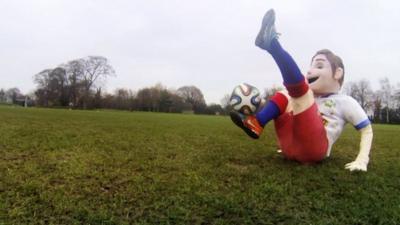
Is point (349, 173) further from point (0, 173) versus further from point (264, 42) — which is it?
point (0, 173)

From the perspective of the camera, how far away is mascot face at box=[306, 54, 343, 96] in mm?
4852

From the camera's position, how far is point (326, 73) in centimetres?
486

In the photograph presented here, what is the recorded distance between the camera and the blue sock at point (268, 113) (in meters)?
4.64

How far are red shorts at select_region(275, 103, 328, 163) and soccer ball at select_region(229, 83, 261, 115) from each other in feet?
1.57

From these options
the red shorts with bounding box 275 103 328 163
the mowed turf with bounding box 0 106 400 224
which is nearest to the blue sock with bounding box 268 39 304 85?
the red shorts with bounding box 275 103 328 163

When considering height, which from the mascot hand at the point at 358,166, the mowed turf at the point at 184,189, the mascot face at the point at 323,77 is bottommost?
the mowed turf at the point at 184,189

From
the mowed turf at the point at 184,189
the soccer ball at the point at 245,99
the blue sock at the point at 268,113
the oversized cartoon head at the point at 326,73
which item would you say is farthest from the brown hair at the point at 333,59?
the mowed turf at the point at 184,189

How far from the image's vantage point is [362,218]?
131 inches

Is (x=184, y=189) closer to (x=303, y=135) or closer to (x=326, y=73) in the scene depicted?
(x=303, y=135)

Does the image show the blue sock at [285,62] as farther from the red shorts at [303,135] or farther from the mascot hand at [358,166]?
the mascot hand at [358,166]

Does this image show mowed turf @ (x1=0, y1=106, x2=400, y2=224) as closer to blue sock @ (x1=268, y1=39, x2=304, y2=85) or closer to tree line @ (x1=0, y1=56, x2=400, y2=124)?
blue sock @ (x1=268, y1=39, x2=304, y2=85)

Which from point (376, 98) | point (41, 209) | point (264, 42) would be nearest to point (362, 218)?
point (264, 42)

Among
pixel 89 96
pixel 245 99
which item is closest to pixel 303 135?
pixel 245 99

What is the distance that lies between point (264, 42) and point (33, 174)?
3.17m
